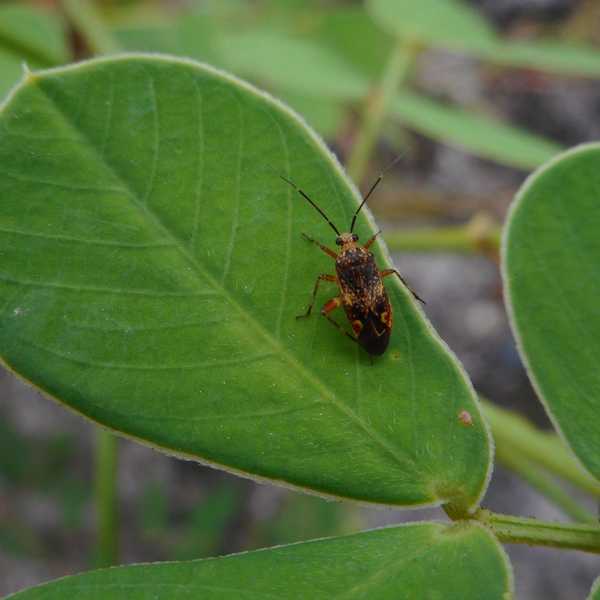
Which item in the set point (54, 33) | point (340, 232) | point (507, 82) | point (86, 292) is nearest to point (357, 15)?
point (54, 33)

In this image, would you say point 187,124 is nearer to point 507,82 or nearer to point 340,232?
point 340,232

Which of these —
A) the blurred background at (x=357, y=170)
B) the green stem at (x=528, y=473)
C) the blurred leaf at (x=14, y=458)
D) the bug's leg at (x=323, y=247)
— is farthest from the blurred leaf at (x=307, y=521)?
the bug's leg at (x=323, y=247)

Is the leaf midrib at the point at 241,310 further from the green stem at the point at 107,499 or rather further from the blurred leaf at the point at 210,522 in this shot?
the blurred leaf at the point at 210,522

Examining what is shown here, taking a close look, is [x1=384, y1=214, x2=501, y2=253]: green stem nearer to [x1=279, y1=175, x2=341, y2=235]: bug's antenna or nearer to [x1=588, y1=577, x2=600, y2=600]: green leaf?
[x1=279, y1=175, x2=341, y2=235]: bug's antenna

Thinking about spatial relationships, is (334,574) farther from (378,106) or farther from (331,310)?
(378,106)

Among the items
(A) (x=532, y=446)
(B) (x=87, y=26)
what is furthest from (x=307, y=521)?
(B) (x=87, y=26)

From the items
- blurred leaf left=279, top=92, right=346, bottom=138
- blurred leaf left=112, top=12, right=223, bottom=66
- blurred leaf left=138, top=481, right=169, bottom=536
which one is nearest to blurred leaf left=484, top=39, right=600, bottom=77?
blurred leaf left=279, top=92, right=346, bottom=138
